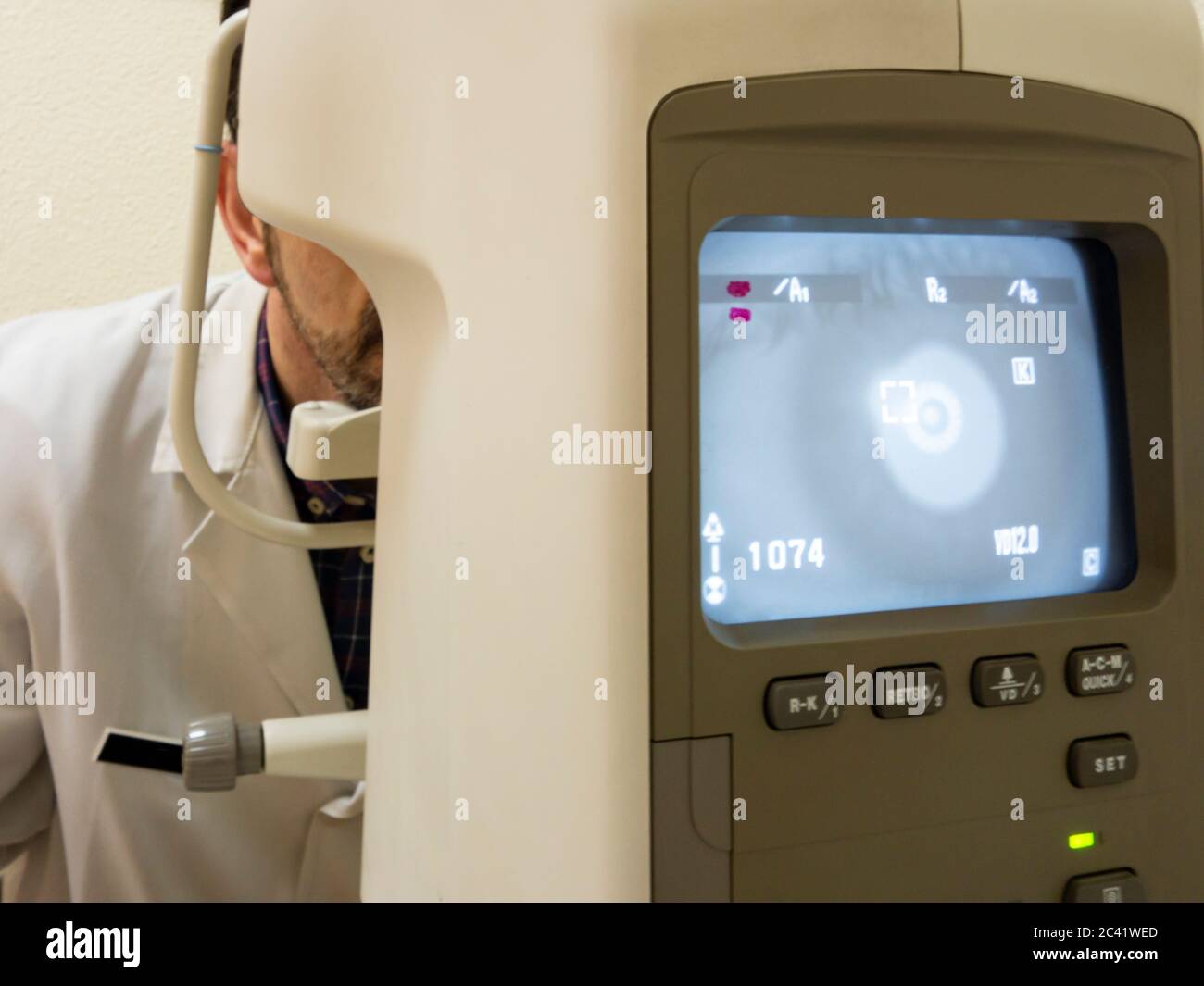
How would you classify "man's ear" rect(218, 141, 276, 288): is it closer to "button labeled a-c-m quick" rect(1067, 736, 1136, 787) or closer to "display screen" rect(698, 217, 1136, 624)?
"display screen" rect(698, 217, 1136, 624)

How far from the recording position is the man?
80 centimetres

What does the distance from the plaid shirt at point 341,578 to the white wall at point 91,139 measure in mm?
203

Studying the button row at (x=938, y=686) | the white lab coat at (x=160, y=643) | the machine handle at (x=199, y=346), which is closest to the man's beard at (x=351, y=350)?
the machine handle at (x=199, y=346)

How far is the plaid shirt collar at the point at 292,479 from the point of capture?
836 mm

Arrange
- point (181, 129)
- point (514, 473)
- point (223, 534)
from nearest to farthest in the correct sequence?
point (514, 473)
point (223, 534)
point (181, 129)

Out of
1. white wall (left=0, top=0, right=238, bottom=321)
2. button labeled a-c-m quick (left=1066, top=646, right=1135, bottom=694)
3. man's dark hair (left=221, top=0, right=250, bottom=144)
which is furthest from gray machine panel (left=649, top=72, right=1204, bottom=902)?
white wall (left=0, top=0, right=238, bottom=321)

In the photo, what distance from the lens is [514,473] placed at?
0.39m

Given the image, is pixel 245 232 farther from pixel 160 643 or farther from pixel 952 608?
pixel 952 608

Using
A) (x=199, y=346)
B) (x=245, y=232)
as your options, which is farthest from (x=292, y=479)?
(x=199, y=346)

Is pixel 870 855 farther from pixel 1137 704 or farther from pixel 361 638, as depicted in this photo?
pixel 361 638

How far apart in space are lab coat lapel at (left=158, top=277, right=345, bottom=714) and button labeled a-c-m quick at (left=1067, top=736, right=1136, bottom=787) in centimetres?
51

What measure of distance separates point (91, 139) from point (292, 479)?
33 cm
